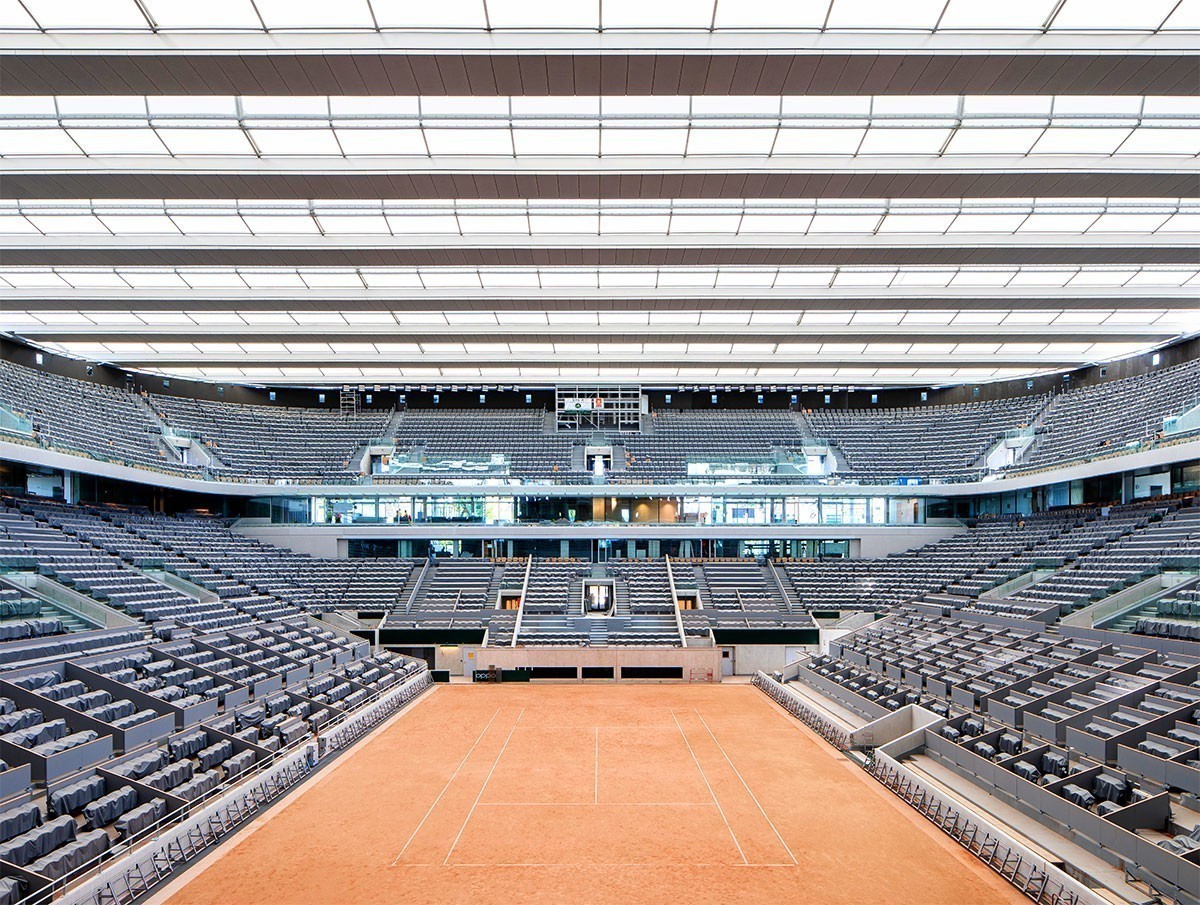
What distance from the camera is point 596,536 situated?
4588cm

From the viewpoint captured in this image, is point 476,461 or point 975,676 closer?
point 975,676

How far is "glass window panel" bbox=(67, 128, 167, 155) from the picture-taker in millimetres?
19766

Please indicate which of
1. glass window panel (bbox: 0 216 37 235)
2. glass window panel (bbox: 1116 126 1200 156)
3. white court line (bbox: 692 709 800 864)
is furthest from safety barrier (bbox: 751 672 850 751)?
glass window panel (bbox: 0 216 37 235)

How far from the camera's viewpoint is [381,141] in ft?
66.6

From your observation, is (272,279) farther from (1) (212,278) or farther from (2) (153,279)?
(2) (153,279)

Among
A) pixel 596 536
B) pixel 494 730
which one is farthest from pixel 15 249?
pixel 596 536

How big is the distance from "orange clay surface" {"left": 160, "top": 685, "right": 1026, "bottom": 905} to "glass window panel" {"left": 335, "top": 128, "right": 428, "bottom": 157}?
1587 cm

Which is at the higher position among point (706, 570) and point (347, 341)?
point (347, 341)

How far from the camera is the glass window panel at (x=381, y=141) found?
1992 cm

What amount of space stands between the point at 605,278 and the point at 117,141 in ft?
53.9

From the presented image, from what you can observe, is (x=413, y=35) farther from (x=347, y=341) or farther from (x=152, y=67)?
(x=347, y=341)

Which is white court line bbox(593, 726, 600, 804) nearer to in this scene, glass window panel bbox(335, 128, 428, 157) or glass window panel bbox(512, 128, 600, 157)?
glass window panel bbox(512, 128, 600, 157)

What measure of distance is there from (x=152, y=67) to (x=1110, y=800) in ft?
76.3

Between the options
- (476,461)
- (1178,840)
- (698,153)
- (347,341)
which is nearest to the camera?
(1178,840)
